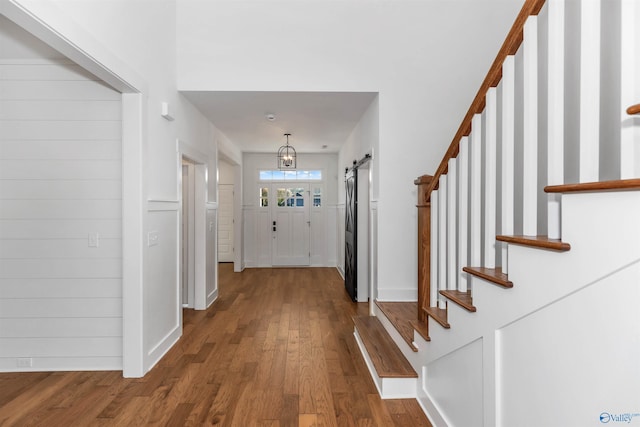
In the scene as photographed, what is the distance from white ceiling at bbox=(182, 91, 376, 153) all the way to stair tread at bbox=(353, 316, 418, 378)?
231cm

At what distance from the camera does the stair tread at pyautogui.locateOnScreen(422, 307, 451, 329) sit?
189 cm

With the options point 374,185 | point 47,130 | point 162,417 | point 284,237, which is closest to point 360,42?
point 374,185

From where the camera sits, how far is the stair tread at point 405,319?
92.0 inches

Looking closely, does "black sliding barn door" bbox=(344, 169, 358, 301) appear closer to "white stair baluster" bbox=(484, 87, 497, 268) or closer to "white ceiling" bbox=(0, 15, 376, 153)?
A: "white ceiling" bbox=(0, 15, 376, 153)

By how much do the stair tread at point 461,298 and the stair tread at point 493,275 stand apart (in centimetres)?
16

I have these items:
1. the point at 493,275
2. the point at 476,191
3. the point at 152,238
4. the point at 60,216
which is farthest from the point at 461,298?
the point at 60,216

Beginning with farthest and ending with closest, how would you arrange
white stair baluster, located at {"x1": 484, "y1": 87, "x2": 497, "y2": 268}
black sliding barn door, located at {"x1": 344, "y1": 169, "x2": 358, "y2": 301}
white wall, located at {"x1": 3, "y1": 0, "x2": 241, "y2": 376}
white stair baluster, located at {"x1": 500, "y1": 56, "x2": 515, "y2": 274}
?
black sliding barn door, located at {"x1": 344, "y1": 169, "x2": 358, "y2": 301}, white wall, located at {"x1": 3, "y1": 0, "x2": 241, "y2": 376}, white stair baluster, located at {"x1": 484, "y1": 87, "x2": 497, "y2": 268}, white stair baluster, located at {"x1": 500, "y1": 56, "x2": 515, "y2": 274}

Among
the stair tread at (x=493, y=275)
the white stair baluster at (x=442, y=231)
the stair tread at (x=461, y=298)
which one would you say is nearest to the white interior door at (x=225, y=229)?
the white stair baluster at (x=442, y=231)

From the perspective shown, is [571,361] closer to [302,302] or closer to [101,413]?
[101,413]

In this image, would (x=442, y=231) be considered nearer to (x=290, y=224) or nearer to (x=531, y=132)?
(x=531, y=132)

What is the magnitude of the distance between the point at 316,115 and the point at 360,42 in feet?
3.76

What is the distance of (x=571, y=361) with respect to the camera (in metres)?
1.07

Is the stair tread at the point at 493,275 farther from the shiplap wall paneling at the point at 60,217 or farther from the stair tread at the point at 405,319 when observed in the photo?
the shiplap wall paneling at the point at 60,217

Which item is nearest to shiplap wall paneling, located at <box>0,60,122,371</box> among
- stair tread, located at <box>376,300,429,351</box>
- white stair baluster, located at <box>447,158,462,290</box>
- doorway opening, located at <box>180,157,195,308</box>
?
doorway opening, located at <box>180,157,195,308</box>
